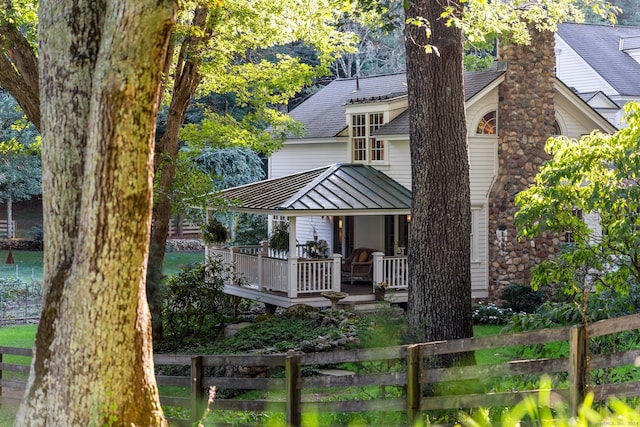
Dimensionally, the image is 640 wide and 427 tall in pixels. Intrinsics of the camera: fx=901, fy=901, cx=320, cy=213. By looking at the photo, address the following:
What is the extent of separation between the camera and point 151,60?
6156mm

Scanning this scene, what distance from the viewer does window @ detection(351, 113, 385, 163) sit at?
83.0 ft

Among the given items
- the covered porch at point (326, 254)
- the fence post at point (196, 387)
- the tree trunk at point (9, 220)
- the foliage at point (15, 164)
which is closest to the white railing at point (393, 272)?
the covered porch at point (326, 254)

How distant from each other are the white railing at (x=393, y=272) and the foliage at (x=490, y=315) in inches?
77.5

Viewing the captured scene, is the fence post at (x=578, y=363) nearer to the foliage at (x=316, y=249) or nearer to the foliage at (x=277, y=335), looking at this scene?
the foliage at (x=277, y=335)

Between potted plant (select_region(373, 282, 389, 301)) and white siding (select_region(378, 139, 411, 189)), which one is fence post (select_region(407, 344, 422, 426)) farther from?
white siding (select_region(378, 139, 411, 189))

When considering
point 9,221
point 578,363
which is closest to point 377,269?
point 578,363

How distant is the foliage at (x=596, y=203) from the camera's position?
10367 millimetres

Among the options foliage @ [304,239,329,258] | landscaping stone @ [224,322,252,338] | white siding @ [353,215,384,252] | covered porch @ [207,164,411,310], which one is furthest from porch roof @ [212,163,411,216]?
landscaping stone @ [224,322,252,338]

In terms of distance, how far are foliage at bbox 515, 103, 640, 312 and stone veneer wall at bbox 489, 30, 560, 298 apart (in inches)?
492

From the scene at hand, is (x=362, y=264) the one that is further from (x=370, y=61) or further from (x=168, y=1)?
(x=370, y=61)

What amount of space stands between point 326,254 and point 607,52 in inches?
713

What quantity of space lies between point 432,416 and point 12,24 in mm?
9871

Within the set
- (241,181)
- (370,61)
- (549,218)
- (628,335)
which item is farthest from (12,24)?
(370,61)

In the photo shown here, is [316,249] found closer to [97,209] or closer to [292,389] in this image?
[292,389]
